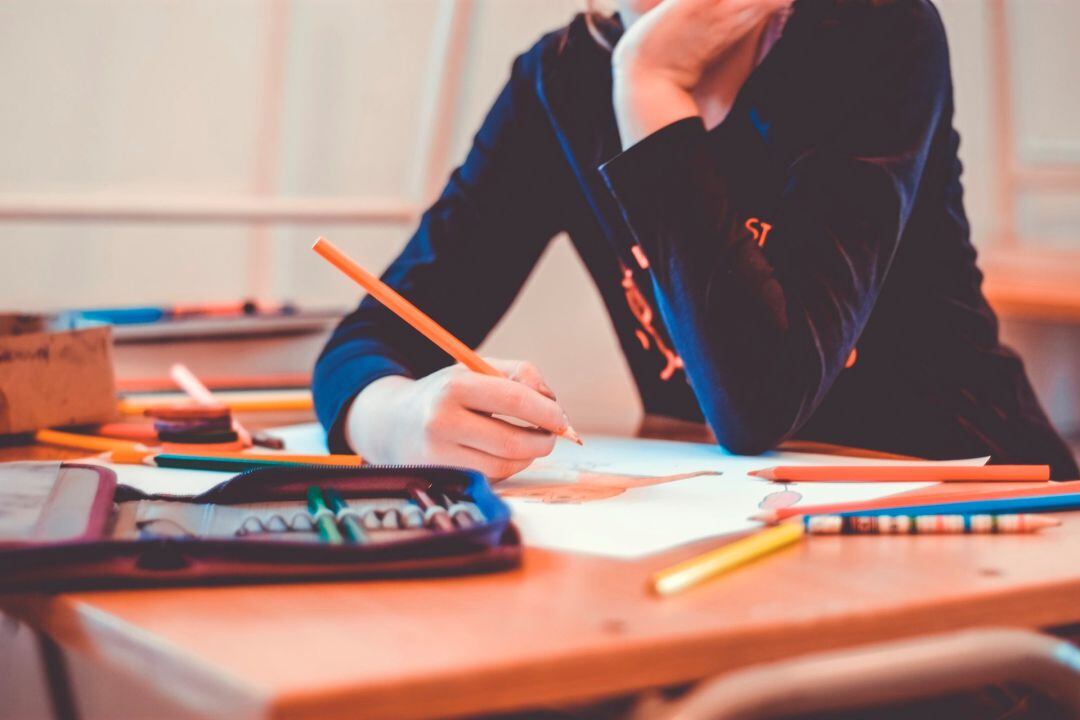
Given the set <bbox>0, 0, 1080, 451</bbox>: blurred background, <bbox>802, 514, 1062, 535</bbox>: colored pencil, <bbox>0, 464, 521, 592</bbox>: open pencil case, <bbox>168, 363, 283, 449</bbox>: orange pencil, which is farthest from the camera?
<bbox>0, 0, 1080, 451</bbox>: blurred background

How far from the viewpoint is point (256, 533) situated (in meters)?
0.54

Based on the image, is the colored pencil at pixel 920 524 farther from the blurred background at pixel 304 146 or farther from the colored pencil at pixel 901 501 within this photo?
the blurred background at pixel 304 146

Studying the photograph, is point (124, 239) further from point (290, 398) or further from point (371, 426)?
point (371, 426)

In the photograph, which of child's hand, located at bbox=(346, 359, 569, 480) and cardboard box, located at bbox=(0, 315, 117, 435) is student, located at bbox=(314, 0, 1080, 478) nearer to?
child's hand, located at bbox=(346, 359, 569, 480)

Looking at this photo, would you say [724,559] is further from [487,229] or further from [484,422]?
[487,229]

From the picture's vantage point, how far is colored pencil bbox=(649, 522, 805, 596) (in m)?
0.47

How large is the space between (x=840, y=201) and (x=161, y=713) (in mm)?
555

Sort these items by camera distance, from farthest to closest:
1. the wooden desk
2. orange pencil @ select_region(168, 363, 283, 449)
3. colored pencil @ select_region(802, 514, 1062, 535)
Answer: orange pencil @ select_region(168, 363, 283, 449)
colored pencil @ select_region(802, 514, 1062, 535)
the wooden desk

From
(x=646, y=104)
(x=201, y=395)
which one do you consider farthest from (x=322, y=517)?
(x=201, y=395)

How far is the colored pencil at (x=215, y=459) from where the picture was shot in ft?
2.44

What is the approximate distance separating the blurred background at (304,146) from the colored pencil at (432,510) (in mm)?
1038

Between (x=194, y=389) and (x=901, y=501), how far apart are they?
69 cm

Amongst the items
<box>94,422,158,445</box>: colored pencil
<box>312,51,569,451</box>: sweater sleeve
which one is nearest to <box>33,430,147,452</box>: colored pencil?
<box>94,422,158,445</box>: colored pencil

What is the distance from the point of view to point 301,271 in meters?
2.17
